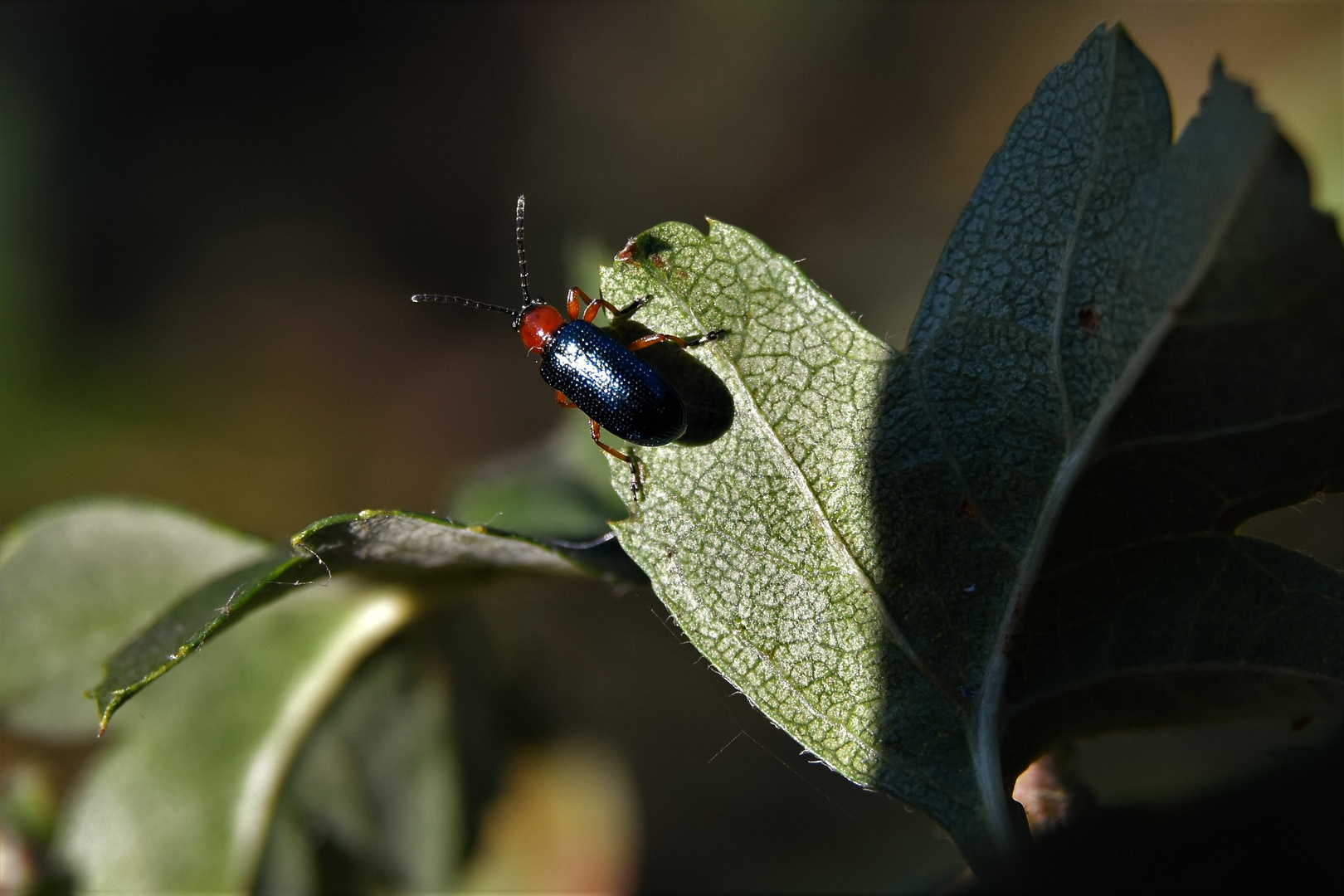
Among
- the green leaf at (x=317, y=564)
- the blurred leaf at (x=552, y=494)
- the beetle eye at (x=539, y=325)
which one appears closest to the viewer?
the green leaf at (x=317, y=564)

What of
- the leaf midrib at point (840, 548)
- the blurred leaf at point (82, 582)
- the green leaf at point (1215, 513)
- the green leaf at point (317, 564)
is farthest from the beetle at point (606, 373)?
the blurred leaf at point (82, 582)

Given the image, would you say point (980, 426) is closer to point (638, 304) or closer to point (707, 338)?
point (707, 338)

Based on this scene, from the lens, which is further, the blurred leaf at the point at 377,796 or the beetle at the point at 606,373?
the blurred leaf at the point at 377,796

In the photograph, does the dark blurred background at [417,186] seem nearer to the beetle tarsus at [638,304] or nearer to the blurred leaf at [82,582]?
the blurred leaf at [82,582]

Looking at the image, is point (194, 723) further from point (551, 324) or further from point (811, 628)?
point (811, 628)

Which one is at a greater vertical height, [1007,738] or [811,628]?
[811,628]

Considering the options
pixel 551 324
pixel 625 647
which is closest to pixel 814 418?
pixel 551 324

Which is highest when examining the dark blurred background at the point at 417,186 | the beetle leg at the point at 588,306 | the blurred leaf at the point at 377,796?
the dark blurred background at the point at 417,186
